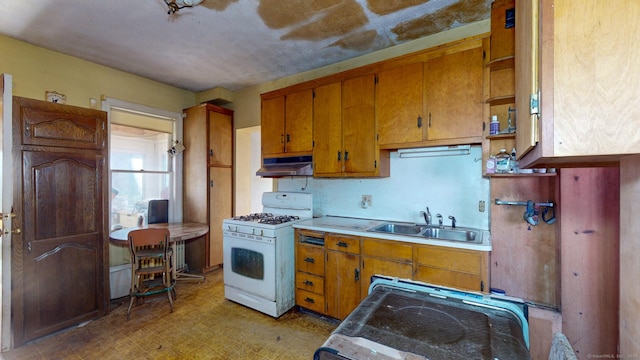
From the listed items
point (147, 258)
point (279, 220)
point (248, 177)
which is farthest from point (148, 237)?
→ point (248, 177)

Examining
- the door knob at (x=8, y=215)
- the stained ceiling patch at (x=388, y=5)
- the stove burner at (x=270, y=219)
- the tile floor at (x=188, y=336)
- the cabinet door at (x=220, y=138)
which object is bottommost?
the tile floor at (x=188, y=336)

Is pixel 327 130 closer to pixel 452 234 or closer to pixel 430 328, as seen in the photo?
pixel 452 234

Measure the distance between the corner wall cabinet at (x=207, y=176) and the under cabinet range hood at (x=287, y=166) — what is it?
1034 mm

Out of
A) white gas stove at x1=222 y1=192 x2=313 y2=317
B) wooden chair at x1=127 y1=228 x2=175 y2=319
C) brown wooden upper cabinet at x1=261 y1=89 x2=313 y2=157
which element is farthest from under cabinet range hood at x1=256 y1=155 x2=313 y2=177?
wooden chair at x1=127 y1=228 x2=175 y2=319

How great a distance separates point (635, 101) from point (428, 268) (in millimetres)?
1679

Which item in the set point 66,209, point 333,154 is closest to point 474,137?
point 333,154

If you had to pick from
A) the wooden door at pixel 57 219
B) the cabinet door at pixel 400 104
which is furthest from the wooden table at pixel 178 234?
the cabinet door at pixel 400 104

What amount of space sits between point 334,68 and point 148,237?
9.28 ft

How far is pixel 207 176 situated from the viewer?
3855 millimetres

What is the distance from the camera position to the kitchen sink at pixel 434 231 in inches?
90.1

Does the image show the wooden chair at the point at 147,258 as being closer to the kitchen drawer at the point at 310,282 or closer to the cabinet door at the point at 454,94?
the kitchen drawer at the point at 310,282

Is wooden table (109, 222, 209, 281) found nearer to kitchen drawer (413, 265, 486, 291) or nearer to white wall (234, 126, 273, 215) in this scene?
white wall (234, 126, 273, 215)

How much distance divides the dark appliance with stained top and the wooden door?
110 inches

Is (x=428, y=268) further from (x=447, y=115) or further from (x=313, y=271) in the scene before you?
(x=447, y=115)
